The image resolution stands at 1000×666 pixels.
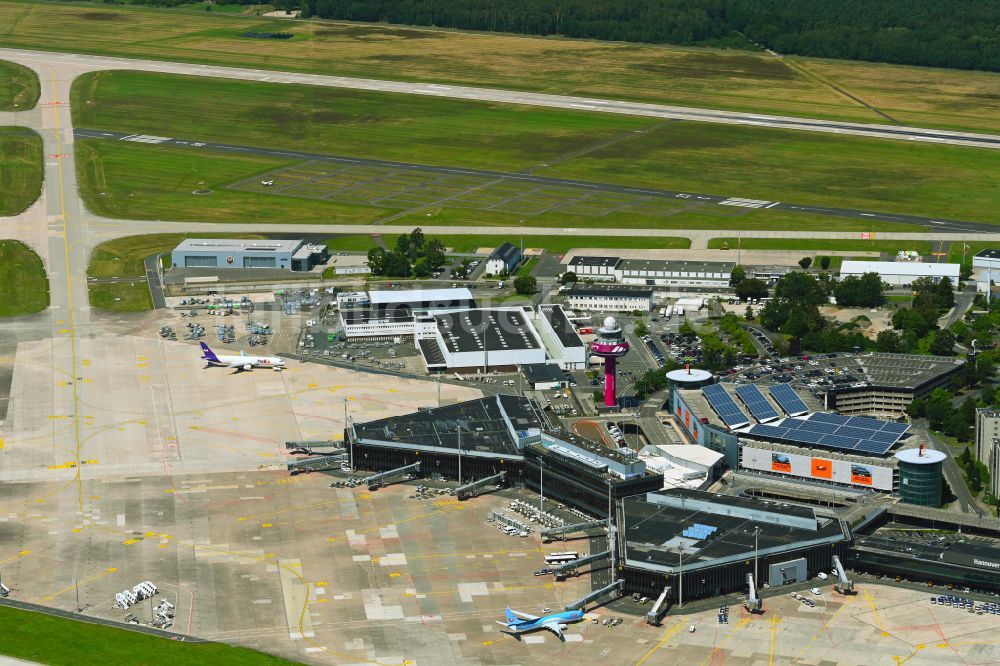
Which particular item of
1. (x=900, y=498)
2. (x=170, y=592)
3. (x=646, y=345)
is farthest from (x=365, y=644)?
(x=646, y=345)

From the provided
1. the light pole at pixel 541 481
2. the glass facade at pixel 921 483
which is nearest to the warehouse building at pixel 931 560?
the glass facade at pixel 921 483

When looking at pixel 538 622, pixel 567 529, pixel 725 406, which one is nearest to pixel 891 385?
pixel 725 406

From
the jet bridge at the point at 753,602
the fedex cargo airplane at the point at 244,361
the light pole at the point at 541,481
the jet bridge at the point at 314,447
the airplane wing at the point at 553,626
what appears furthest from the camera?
the fedex cargo airplane at the point at 244,361

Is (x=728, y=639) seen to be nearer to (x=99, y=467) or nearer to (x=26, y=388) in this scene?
(x=99, y=467)

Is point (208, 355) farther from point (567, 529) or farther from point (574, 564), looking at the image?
point (574, 564)

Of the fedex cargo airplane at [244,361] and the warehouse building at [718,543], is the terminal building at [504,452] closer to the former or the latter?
the warehouse building at [718,543]

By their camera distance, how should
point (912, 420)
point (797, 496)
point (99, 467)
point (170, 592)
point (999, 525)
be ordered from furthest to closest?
point (912, 420) → point (99, 467) → point (797, 496) → point (999, 525) → point (170, 592)

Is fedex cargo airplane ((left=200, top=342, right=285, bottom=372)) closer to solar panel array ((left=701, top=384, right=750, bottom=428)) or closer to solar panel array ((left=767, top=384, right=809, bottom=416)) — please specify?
solar panel array ((left=701, top=384, right=750, bottom=428))
